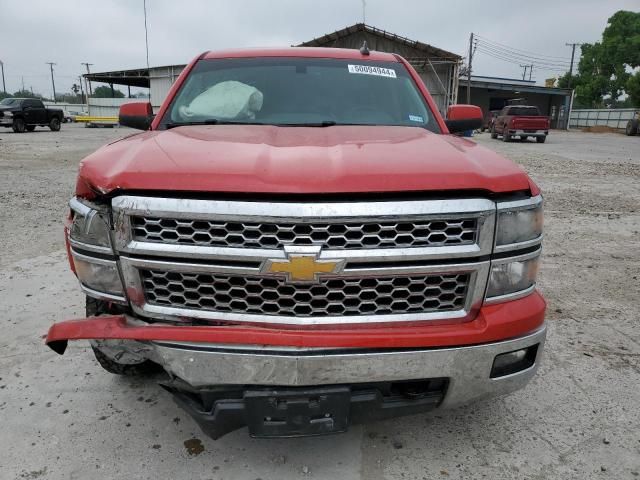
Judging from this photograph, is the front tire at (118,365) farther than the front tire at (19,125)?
No

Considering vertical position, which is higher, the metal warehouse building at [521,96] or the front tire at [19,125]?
the metal warehouse building at [521,96]

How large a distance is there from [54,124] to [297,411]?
29.4 metres

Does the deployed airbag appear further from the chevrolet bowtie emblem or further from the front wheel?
the front wheel

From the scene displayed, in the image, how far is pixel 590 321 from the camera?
361cm

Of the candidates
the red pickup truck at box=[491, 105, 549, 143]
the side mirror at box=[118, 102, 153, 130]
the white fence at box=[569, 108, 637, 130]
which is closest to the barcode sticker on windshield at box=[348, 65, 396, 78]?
the side mirror at box=[118, 102, 153, 130]

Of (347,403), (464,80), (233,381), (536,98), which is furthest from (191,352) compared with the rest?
(536,98)

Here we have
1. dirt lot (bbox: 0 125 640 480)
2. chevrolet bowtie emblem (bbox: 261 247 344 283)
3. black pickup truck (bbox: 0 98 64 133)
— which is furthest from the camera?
black pickup truck (bbox: 0 98 64 133)

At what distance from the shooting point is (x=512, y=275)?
1.88 meters

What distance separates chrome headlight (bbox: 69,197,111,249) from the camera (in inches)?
71.2

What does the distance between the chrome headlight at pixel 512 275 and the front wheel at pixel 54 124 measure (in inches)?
1150

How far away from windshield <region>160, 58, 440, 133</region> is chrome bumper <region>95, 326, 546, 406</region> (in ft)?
5.05

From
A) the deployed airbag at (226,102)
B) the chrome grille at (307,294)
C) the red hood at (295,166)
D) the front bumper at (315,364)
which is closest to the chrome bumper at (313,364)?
the front bumper at (315,364)

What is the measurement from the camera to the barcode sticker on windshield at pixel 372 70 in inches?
133

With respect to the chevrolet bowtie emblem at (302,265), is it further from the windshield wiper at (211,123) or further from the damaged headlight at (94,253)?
the windshield wiper at (211,123)
